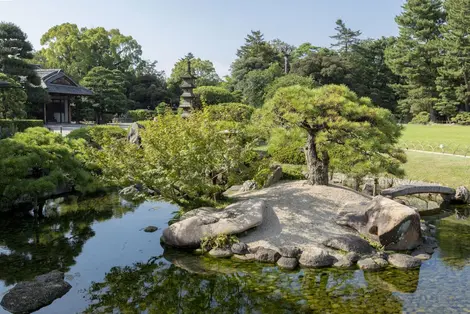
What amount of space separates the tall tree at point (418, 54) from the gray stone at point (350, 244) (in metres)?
38.2

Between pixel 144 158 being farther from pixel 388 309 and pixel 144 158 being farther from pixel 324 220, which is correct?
pixel 388 309

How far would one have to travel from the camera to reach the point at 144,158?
35.3 ft

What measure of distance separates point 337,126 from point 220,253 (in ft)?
14.3

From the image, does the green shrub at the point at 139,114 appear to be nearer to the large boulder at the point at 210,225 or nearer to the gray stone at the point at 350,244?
the large boulder at the point at 210,225

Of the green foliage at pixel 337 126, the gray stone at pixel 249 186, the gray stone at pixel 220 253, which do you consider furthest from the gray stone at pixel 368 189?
the gray stone at pixel 220 253

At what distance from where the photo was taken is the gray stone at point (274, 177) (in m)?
13.2

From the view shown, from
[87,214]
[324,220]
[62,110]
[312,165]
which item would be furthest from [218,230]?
[62,110]

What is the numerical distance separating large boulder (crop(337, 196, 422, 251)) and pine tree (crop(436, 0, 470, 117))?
3580 centimetres

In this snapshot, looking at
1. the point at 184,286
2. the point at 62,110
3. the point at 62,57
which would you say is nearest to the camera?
the point at 184,286

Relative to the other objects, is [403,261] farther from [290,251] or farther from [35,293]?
[35,293]

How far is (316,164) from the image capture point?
11414 mm

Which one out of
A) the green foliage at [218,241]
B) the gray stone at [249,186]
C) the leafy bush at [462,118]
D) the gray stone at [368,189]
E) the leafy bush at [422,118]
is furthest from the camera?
the leafy bush at [422,118]

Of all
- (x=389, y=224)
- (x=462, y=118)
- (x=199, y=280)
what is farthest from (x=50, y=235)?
(x=462, y=118)

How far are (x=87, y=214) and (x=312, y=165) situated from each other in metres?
7.08
